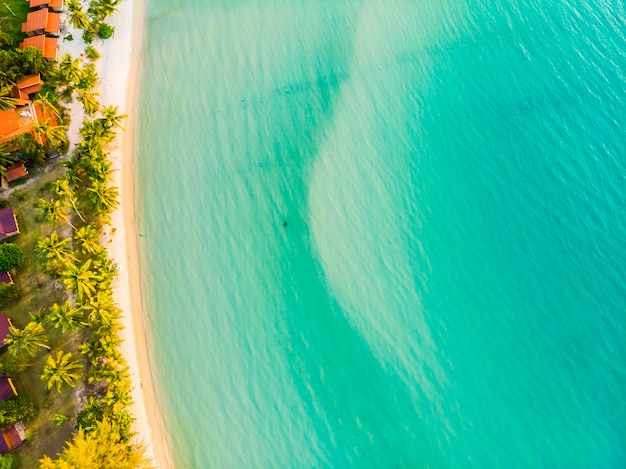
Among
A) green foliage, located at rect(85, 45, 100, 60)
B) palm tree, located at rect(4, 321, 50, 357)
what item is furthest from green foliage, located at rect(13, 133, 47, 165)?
palm tree, located at rect(4, 321, 50, 357)

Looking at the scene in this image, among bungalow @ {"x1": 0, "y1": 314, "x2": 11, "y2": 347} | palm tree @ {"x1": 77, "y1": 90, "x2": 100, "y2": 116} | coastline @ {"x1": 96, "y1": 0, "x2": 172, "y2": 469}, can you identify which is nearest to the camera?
bungalow @ {"x1": 0, "y1": 314, "x2": 11, "y2": 347}

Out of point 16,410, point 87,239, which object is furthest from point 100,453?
point 87,239

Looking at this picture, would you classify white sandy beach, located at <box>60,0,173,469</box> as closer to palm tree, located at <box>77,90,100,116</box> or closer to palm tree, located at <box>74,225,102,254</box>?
palm tree, located at <box>77,90,100,116</box>

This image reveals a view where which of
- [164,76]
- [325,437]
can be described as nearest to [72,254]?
[164,76]

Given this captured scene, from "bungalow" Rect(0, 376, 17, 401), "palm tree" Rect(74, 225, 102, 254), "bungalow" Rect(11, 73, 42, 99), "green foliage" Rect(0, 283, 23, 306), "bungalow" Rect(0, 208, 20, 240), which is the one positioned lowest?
"bungalow" Rect(0, 376, 17, 401)

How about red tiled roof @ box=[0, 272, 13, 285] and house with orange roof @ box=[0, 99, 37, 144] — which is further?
house with orange roof @ box=[0, 99, 37, 144]

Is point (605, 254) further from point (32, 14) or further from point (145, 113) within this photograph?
point (32, 14)
